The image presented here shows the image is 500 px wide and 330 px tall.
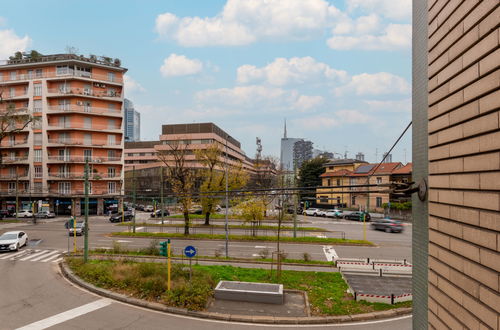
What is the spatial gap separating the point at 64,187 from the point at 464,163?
54871 mm

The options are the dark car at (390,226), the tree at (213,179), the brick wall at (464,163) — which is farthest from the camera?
the dark car at (390,226)

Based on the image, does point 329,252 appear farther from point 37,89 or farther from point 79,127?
point 37,89

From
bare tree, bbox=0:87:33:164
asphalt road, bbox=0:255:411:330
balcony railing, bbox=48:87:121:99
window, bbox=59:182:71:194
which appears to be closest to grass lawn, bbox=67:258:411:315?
asphalt road, bbox=0:255:411:330

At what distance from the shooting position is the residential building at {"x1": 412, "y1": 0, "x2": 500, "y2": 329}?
2.44 m

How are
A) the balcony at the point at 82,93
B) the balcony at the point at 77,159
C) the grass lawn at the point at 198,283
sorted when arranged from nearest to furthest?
the grass lawn at the point at 198,283
the balcony at the point at 77,159
the balcony at the point at 82,93

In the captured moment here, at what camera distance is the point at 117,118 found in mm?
51000

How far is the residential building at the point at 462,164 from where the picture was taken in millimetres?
2443

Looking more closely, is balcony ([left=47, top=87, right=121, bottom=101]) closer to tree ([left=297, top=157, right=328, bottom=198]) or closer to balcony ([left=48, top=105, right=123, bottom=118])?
balcony ([left=48, top=105, right=123, bottom=118])

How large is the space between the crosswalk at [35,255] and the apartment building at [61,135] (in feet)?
80.6

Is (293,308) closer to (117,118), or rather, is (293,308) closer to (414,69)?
(414,69)

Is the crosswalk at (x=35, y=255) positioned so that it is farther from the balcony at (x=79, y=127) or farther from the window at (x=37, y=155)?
the window at (x=37, y=155)

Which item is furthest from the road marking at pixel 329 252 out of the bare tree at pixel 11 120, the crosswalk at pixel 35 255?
the bare tree at pixel 11 120

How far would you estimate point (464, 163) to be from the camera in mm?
2924

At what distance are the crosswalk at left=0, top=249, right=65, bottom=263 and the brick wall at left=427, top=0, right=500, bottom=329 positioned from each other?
73.6 feet
